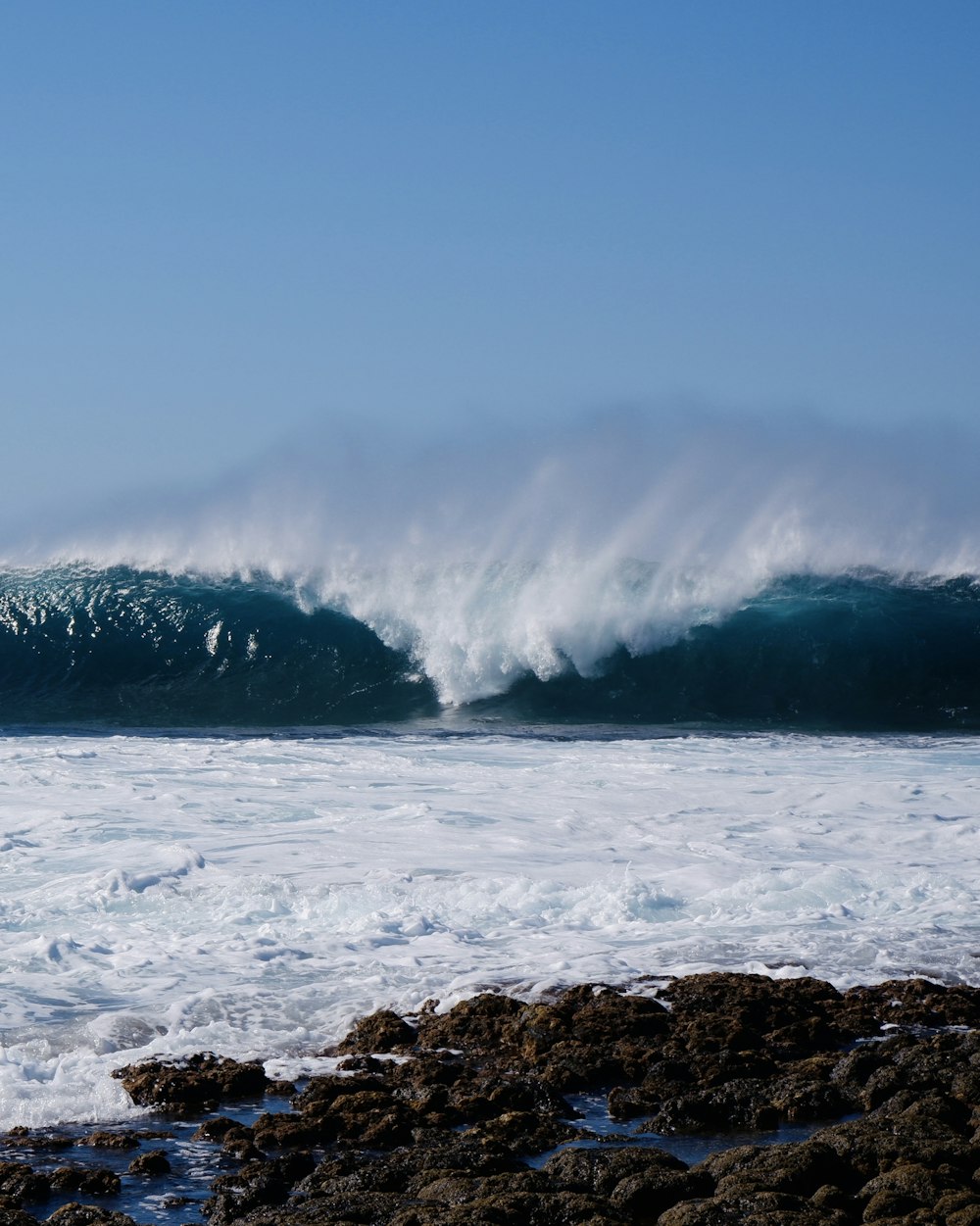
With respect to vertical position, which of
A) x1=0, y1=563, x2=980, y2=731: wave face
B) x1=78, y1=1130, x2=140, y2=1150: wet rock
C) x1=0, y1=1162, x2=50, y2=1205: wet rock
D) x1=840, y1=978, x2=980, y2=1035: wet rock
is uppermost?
x1=0, y1=563, x2=980, y2=731: wave face

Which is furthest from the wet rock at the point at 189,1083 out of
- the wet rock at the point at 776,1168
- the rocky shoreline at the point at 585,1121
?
the wet rock at the point at 776,1168

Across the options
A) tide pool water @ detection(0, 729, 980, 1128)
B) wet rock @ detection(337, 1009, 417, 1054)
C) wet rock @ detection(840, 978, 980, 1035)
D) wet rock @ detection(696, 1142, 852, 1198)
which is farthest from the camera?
tide pool water @ detection(0, 729, 980, 1128)

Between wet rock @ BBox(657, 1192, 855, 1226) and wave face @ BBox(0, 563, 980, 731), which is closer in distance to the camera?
wet rock @ BBox(657, 1192, 855, 1226)

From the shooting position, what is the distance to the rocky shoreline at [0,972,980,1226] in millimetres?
4309

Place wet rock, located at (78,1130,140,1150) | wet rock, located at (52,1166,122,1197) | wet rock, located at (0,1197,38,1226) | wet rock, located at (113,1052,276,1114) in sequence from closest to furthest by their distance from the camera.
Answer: wet rock, located at (0,1197,38,1226), wet rock, located at (52,1166,122,1197), wet rock, located at (78,1130,140,1150), wet rock, located at (113,1052,276,1114)

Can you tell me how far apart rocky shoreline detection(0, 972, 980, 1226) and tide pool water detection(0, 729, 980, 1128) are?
440 millimetres

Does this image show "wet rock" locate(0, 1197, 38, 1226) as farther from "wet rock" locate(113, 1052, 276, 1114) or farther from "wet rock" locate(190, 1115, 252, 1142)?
"wet rock" locate(113, 1052, 276, 1114)

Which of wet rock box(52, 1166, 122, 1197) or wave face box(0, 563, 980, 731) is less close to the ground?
wave face box(0, 563, 980, 731)

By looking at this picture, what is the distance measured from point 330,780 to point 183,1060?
7.57 metres

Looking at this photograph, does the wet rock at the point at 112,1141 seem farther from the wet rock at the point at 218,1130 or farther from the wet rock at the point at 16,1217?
the wet rock at the point at 16,1217

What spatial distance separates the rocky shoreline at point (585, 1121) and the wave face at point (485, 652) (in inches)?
526

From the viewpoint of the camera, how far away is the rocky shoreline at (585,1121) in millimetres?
4309

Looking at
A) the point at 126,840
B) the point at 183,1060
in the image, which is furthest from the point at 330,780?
the point at 183,1060

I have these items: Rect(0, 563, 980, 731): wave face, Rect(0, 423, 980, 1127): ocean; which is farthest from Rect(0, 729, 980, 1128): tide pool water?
Rect(0, 563, 980, 731): wave face
